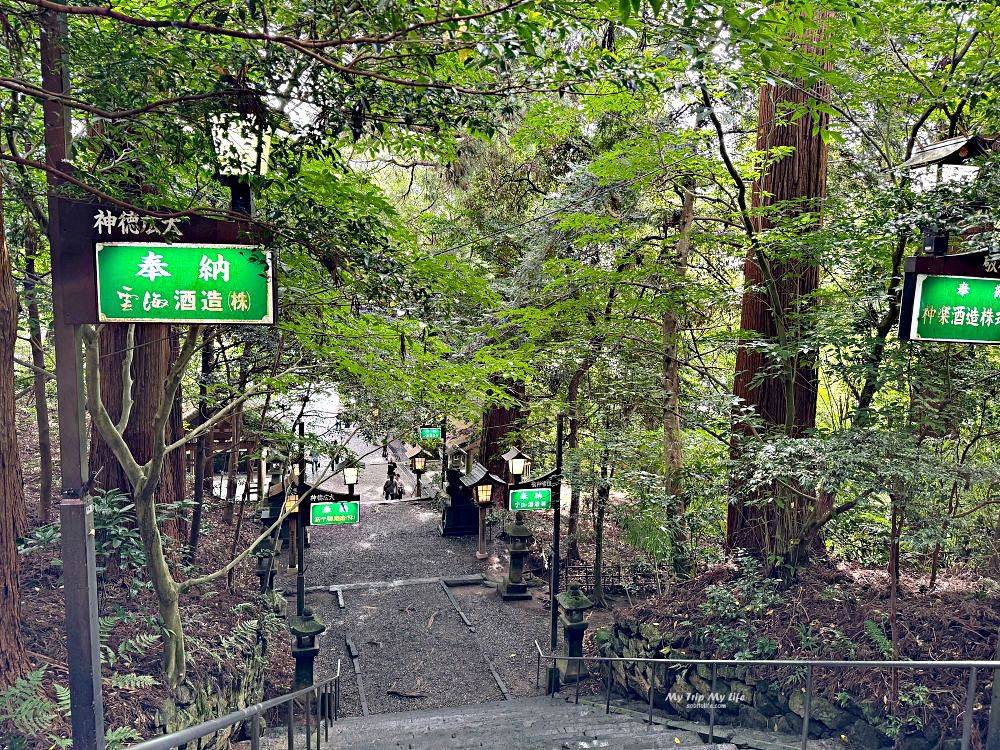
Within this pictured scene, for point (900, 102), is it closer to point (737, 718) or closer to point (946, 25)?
point (946, 25)

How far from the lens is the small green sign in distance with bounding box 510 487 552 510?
36.3 ft

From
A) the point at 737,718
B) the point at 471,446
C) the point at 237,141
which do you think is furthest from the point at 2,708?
the point at 471,446

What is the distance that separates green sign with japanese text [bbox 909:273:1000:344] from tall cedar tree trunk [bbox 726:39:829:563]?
387cm

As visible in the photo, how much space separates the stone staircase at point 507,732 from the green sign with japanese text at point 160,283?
17.3 feet

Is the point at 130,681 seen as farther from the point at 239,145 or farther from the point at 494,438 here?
the point at 494,438

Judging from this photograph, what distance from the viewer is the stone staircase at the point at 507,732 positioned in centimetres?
668

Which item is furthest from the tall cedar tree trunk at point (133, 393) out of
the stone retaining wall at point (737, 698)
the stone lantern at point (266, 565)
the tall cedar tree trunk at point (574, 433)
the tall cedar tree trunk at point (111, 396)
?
the stone retaining wall at point (737, 698)

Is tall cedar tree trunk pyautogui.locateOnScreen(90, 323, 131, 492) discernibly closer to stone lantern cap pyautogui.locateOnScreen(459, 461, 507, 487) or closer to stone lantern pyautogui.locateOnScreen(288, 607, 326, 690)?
stone lantern pyautogui.locateOnScreen(288, 607, 326, 690)

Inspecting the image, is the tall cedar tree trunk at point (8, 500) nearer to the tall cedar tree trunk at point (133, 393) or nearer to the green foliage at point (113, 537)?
the green foliage at point (113, 537)

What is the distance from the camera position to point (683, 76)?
22.8ft

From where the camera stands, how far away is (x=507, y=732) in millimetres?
7328

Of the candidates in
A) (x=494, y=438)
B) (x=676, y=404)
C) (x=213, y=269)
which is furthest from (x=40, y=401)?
(x=494, y=438)

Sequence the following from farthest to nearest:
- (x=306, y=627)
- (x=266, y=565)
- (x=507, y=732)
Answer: (x=266, y=565) → (x=306, y=627) → (x=507, y=732)

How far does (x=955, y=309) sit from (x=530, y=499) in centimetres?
760
